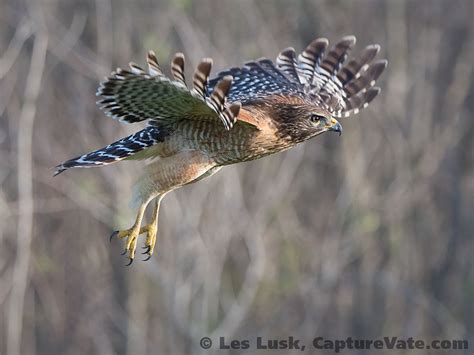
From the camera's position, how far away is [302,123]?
4766 mm

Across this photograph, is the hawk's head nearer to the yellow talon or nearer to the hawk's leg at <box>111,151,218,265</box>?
the hawk's leg at <box>111,151,218,265</box>

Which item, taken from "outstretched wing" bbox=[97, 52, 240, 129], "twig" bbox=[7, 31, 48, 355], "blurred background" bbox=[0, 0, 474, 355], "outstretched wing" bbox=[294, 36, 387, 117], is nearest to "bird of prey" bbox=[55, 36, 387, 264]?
"outstretched wing" bbox=[97, 52, 240, 129]

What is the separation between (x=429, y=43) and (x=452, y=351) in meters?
3.20

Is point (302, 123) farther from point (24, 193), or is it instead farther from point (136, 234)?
point (24, 193)

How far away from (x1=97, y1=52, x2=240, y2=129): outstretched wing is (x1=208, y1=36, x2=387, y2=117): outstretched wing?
2.98ft

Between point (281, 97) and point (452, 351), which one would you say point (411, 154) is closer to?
point (452, 351)

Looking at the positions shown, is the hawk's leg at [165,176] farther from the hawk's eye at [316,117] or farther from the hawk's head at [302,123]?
the hawk's eye at [316,117]

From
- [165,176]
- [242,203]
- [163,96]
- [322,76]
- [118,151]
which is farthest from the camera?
[242,203]

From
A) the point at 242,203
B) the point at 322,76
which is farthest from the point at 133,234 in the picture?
the point at 242,203

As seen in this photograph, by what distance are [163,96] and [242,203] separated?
16.0 ft

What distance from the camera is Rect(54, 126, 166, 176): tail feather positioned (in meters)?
4.51

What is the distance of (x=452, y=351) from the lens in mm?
10758

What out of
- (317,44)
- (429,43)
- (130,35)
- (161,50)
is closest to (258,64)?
(317,44)

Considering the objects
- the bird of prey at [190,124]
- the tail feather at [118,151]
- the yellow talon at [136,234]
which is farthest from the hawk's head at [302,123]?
the yellow talon at [136,234]
